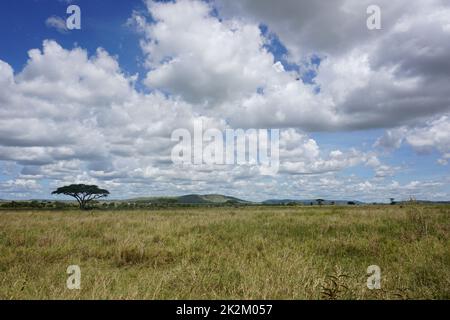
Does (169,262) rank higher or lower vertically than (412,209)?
lower

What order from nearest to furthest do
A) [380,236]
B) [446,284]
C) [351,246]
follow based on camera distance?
1. [446,284]
2. [351,246]
3. [380,236]

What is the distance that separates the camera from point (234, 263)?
25.0 ft

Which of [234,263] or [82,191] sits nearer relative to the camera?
[234,263]

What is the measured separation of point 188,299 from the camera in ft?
16.7

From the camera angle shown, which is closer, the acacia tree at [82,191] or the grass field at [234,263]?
the grass field at [234,263]

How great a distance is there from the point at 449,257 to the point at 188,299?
6.61m

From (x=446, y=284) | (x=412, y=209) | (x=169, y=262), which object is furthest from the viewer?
(x=412, y=209)

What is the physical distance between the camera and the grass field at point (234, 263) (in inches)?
211

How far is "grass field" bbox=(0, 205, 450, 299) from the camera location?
5.37 m

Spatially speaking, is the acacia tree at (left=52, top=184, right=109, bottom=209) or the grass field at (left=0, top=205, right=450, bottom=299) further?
the acacia tree at (left=52, top=184, right=109, bottom=209)
